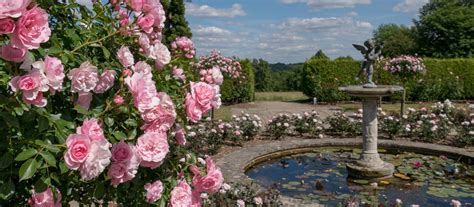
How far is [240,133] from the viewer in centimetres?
777

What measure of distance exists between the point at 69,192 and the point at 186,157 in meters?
0.51

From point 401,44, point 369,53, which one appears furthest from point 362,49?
point 401,44

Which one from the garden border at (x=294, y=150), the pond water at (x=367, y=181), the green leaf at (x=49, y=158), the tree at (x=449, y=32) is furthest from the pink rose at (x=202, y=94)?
the tree at (x=449, y=32)

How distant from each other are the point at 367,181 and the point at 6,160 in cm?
547

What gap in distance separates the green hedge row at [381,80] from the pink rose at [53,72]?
17.4 metres

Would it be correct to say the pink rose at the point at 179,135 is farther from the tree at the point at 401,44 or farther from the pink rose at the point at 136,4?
the tree at the point at 401,44

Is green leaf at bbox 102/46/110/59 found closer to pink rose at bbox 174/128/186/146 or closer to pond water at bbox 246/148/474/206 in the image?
pink rose at bbox 174/128/186/146

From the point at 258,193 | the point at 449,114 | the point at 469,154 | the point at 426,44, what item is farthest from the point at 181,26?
the point at 426,44

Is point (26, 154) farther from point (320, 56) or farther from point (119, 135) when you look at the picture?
point (320, 56)

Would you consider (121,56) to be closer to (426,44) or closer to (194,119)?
(194,119)

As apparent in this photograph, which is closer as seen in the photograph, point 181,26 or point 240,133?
point 240,133

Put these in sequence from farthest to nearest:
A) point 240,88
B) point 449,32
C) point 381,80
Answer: point 449,32 < point 381,80 < point 240,88

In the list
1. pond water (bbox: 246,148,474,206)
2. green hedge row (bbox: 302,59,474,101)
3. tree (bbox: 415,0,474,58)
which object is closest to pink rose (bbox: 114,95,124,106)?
pond water (bbox: 246,148,474,206)

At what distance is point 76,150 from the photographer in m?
1.16
